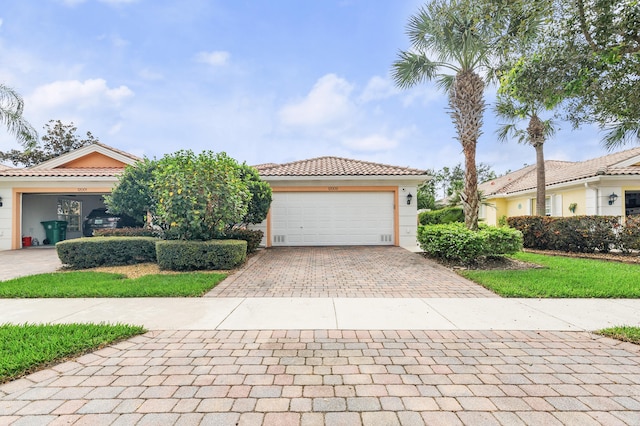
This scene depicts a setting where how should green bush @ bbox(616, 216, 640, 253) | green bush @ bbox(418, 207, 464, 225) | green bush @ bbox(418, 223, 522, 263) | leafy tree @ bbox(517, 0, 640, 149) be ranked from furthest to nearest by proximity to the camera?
green bush @ bbox(418, 207, 464, 225) → green bush @ bbox(616, 216, 640, 253) → green bush @ bbox(418, 223, 522, 263) → leafy tree @ bbox(517, 0, 640, 149)

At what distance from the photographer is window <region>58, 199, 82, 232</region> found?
52.5 feet

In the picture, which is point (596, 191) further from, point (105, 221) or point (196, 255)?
point (105, 221)

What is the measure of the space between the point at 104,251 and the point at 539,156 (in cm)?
1797

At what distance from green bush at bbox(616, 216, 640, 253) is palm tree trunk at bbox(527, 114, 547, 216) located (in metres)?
4.24

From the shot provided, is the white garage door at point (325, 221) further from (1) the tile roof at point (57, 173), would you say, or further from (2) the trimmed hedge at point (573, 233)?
(1) the tile roof at point (57, 173)

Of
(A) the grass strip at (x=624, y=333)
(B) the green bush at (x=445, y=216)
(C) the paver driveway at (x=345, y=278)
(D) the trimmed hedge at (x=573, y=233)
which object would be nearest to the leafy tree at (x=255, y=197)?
(C) the paver driveway at (x=345, y=278)

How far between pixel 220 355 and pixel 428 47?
33.0ft

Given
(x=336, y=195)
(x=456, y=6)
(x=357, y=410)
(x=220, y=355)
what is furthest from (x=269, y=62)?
(x=357, y=410)

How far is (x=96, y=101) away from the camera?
1549 cm

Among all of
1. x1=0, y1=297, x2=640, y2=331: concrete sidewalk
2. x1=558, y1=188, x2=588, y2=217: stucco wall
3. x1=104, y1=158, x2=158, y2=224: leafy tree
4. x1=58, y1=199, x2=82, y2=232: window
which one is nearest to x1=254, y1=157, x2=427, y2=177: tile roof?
x1=104, y1=158, x2=158, y2=224: leafy tree

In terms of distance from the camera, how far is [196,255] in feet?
25.1

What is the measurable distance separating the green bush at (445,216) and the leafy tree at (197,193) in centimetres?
1578

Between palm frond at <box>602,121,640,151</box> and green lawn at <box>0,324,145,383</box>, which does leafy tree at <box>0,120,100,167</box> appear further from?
palm frond at <box>602,121,640,151</box>

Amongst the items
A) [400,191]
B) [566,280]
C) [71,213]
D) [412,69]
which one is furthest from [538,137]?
[71,213]
